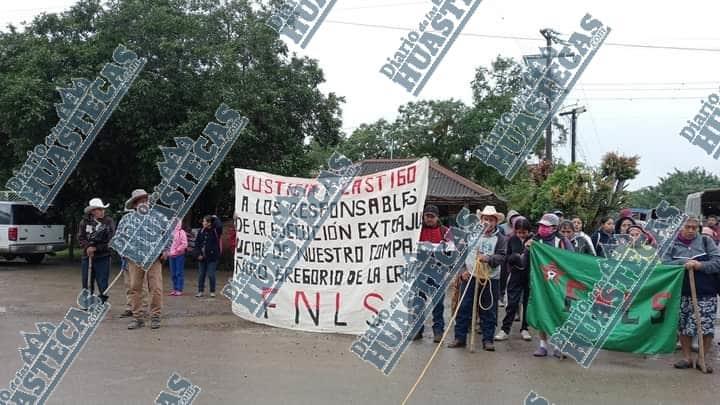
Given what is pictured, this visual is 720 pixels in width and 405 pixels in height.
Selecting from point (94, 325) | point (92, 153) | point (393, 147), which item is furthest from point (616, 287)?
point (393, 147)

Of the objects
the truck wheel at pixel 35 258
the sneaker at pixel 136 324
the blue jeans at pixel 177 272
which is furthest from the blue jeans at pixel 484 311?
the truck wheel at pixel 35 258

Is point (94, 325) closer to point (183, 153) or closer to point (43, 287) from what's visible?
point (43, 287)

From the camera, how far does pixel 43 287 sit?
13.4 meters

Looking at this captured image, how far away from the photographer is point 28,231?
1805 cm

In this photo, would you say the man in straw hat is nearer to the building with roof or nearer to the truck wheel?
the truck wheel

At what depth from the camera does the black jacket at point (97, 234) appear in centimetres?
958

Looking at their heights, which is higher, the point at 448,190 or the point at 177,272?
the point at 448,190

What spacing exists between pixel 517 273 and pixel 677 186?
240 ft

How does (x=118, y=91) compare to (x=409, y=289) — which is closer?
(x=409, y=289)

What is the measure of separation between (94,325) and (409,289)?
441cm

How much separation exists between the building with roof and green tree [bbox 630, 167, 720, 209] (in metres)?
52.8

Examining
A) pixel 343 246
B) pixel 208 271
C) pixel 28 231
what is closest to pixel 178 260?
pixel 208 271

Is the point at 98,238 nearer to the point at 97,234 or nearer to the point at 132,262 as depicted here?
the point at 97,234

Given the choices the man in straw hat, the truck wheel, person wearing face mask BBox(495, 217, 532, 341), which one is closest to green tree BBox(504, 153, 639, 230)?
person wearing face mask BBox(495, 217, 532, 341)
